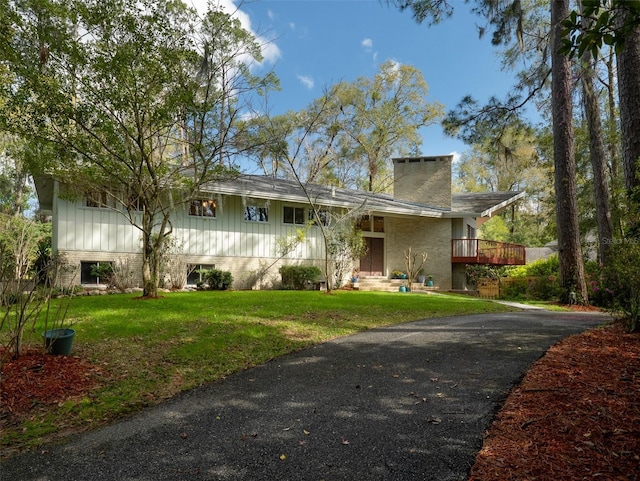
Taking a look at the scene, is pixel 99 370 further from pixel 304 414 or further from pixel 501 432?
pixel 501 432

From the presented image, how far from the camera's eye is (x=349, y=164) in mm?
29719

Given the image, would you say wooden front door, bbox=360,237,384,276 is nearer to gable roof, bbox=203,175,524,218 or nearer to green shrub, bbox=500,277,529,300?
gable roof, bbox=203,175,524,218

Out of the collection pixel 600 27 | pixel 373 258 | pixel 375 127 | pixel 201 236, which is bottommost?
pixel 373 258

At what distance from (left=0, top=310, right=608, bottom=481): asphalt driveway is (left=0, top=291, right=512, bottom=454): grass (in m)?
0.35

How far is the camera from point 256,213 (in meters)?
16.1

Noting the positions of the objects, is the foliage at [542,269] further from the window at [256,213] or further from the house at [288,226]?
the window at [256,213]

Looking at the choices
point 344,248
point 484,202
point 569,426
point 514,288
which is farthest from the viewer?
point 484,202

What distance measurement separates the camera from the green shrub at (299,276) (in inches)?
614

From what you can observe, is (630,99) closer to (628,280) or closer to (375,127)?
(628,280)

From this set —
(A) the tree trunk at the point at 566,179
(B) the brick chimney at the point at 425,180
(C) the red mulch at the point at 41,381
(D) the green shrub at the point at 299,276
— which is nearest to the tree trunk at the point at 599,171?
(A) the tree trunk at the point at 566,179

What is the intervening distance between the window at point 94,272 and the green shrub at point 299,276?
6469 millimetres

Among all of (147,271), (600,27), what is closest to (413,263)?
(147,271)

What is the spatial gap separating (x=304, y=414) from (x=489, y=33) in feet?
37.2

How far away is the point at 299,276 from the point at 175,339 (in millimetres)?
10154
